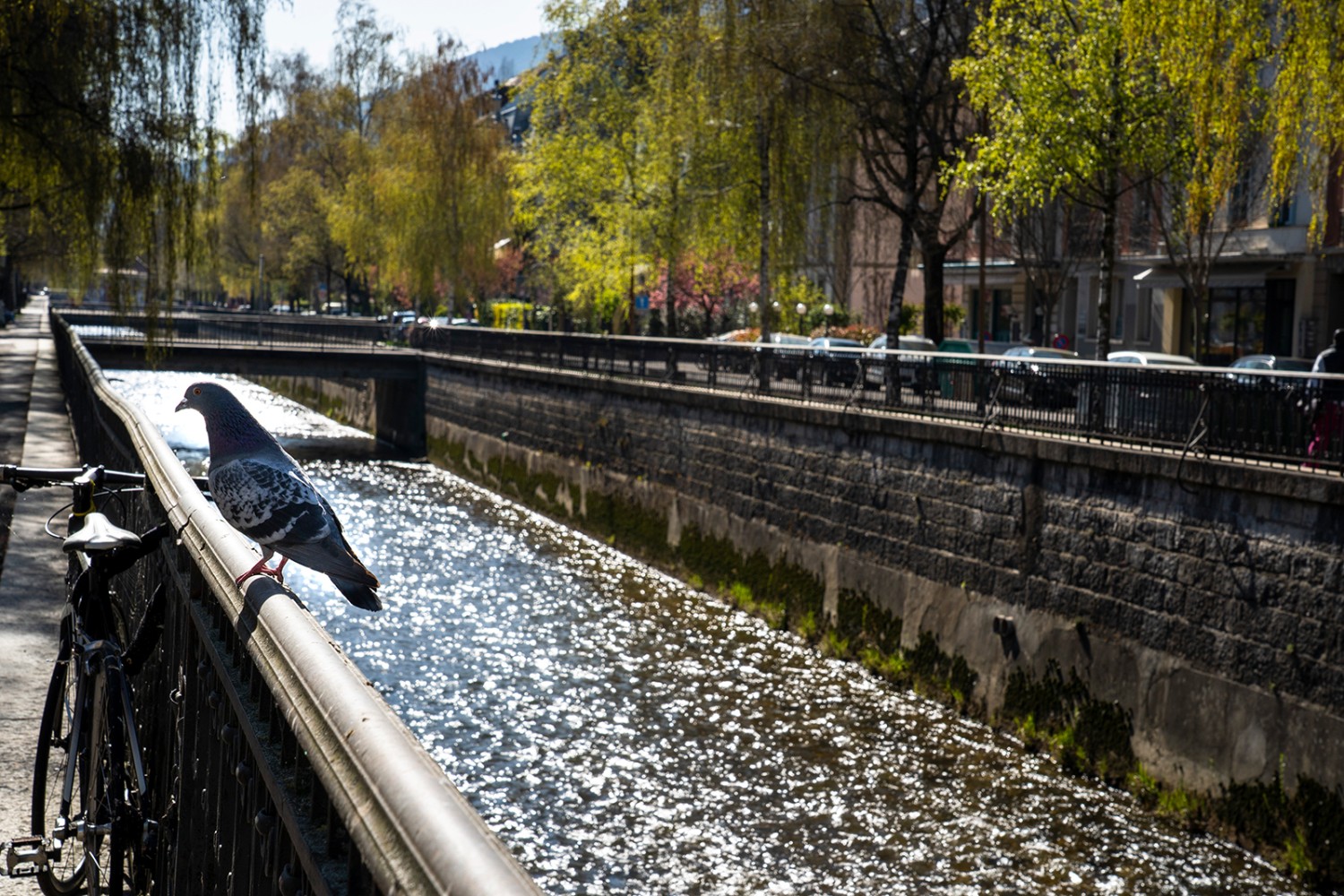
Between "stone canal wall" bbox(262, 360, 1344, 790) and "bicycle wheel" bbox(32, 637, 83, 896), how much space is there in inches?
372

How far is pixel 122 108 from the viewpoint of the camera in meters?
15.7

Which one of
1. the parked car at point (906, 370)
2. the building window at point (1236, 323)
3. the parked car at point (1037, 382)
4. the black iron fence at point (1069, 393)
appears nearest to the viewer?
the black iron fence at point (1069, 393)

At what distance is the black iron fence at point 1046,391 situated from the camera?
1280 cm

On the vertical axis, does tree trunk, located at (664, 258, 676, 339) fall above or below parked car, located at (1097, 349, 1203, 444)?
above

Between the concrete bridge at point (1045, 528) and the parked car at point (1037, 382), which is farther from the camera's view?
the parked car at point (1037, 382)

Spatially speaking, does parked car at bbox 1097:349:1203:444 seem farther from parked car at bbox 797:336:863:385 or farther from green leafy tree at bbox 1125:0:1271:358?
parked car at bbox 797:336:863:385

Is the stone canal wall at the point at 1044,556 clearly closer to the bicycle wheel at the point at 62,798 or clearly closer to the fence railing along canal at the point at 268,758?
the fence railing along canal at the point at 268,758

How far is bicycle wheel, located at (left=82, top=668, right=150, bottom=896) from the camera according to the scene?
4.10m

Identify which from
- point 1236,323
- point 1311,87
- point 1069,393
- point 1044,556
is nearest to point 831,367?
point 1069,393

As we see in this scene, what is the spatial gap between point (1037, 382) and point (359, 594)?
13.4 metres

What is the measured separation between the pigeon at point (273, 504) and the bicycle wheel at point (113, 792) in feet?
1.82

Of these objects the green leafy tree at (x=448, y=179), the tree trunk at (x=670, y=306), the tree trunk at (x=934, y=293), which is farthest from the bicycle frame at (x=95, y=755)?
the green leafy tree at (x=448, y=179)

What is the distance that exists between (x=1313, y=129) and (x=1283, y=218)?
2882 cm

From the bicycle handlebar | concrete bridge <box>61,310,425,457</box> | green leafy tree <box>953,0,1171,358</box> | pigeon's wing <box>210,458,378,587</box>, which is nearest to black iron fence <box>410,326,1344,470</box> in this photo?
green leafy tree <box>953,0,1171,358</box>
